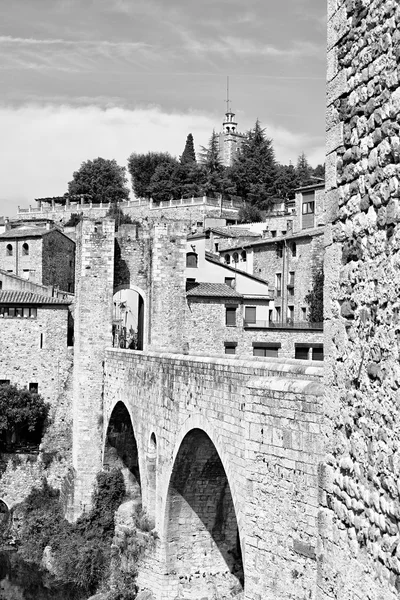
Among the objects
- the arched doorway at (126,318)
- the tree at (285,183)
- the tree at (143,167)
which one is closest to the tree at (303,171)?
the tree at (285,183)

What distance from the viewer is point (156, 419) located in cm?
2283

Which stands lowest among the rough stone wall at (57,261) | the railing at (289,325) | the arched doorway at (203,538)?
the arched doorway at (203,538)

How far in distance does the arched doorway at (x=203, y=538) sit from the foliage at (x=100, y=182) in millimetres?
78442

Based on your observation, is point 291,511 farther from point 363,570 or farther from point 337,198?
point 337,198

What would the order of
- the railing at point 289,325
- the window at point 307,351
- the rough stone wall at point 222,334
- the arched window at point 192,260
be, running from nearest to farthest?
1. the rough stone wall at point 222,334
2. the window at point 307,351
3. the railing at point 289,325
4. the arched window at point 192,260

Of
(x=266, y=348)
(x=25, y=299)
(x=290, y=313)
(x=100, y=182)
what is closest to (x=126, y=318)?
(x=290, y=313)

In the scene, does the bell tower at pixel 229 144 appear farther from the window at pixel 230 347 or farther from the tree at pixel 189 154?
the window at pixel 230 347

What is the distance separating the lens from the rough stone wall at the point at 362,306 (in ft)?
17.9

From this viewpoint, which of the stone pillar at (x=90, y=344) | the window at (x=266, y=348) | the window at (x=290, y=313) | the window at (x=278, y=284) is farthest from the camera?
the window at (x=278, y=284)

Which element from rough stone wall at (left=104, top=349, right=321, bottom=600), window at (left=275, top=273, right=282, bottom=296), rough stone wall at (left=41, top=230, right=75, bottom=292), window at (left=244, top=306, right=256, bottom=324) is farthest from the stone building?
rough stone wall at (left=104, top=349, right=321, bottom=600)

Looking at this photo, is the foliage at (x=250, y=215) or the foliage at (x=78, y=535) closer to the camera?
the foliage at (x=78, y=535)

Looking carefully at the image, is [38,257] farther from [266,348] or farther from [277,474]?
[277,474]

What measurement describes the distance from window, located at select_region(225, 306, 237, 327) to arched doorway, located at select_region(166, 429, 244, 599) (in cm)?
1438

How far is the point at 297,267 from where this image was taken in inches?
1849
